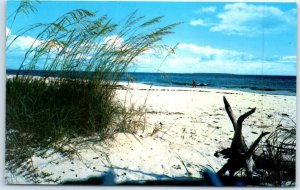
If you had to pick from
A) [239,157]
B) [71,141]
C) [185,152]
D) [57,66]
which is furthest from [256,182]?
[57,66]

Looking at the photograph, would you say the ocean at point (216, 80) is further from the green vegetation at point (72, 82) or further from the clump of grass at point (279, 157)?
the clump of grass at point (279, 157)

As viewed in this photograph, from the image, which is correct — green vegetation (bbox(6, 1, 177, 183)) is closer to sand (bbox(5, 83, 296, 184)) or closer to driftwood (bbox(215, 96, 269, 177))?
sand (bbox(5, 83, 296, 184))

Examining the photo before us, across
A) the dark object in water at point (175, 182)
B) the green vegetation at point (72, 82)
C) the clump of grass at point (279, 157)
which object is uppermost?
the green vegetation at point (72, 82)

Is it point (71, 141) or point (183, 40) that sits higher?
point (183, 40)

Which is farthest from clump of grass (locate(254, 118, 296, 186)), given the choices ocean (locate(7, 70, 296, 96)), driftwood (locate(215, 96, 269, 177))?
ocean (locate(7, 70, 296, 96))

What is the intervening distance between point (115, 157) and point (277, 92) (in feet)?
Result: 4.50

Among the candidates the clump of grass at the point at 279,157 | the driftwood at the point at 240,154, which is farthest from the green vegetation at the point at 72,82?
the clump of grass at the point at 279,157

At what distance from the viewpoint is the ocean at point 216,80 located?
182 inches

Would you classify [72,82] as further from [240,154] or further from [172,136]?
[240,154]

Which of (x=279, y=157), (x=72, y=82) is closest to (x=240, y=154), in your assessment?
(x=279, y=157)

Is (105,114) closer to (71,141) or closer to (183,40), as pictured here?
(71,141)

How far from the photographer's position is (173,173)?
4602mm

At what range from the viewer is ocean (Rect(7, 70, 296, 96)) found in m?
4.62

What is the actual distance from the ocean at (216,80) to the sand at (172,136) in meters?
0.04
